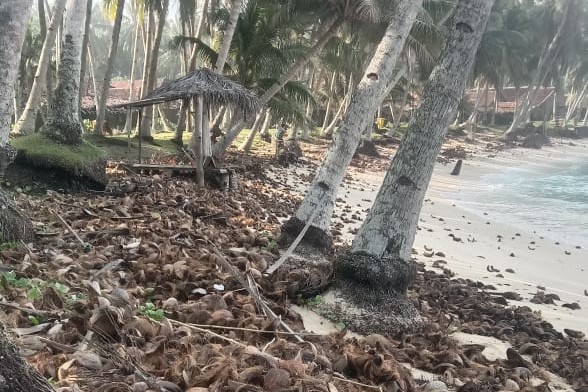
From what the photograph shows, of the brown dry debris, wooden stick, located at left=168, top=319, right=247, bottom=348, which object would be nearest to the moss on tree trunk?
the brown dry debris

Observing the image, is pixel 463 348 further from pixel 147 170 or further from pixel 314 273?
pixel 147 170

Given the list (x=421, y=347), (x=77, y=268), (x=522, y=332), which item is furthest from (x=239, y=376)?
(x=522, y=332)

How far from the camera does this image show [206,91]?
10156 mm

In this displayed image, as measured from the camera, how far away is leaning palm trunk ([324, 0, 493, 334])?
15.9ft

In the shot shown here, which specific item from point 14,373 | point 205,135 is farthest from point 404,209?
point 205,135

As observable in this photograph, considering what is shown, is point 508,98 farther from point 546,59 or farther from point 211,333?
point 211,333

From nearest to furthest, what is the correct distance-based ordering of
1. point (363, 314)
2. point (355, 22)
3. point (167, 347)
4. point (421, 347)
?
point (167, 347) → point (421, 347) → point (363, 314) → point (355, 22)

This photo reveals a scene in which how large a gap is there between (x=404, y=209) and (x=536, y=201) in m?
17.3

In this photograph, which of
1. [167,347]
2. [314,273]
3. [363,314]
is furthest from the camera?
[314,273]

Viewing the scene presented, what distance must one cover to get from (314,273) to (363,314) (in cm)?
73

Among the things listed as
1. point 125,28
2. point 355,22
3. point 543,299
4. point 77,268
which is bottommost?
point 543,299

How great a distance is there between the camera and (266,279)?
4.92 m

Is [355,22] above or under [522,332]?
above

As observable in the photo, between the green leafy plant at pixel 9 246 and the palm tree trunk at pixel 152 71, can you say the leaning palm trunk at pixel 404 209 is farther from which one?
the palm tree trunk at pixel 152 71
